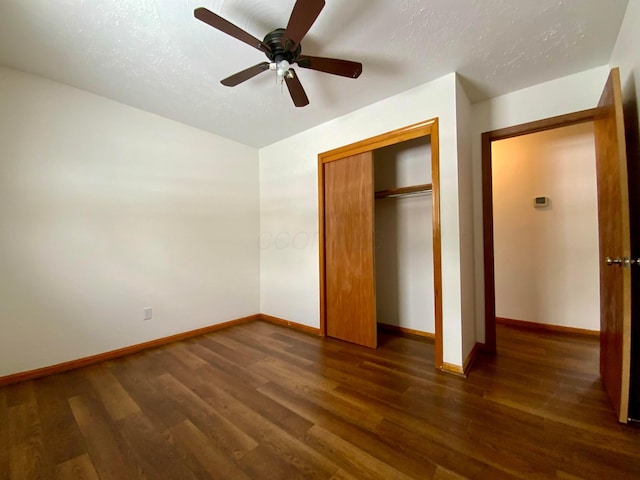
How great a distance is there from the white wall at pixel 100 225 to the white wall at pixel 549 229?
3762 mm

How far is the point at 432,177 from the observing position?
2.21 m

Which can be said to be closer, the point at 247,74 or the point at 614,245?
the point at 614,245

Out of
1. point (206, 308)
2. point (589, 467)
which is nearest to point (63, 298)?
point (206, 308)

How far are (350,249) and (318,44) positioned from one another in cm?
186

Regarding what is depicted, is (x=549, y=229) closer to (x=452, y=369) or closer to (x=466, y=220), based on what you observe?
(x=466, y=220)

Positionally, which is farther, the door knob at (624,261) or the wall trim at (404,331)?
the wall trim at (404,331)

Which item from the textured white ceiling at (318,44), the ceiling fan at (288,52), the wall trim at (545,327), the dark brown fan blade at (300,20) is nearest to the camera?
the dark brown fan blade at (300,20)

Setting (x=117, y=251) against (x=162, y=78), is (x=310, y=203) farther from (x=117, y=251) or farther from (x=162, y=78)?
(x=117, y=251)

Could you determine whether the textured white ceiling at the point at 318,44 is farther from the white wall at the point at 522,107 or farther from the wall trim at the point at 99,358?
the wall trim at the point at 99,358

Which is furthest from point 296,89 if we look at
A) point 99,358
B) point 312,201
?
point 99,358

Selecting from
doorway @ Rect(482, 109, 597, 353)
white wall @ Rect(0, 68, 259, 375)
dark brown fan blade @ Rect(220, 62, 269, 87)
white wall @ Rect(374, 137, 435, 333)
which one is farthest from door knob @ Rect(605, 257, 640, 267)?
white wall @ Rect(0, 68, 259, 375)

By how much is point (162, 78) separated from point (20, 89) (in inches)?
45.2

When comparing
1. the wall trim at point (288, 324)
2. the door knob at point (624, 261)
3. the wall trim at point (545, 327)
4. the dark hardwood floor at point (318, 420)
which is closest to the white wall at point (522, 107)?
the dark hardwood floor at point (318, 420)

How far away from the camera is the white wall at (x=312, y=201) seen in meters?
2.11
